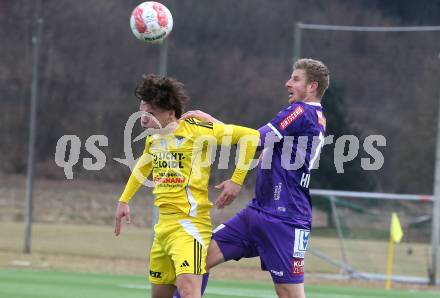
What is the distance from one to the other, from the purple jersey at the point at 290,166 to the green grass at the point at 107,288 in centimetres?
486

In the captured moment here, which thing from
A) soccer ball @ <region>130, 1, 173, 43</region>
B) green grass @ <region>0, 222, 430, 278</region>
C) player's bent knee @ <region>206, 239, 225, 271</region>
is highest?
soccer ball @ <region>130, 1, 173, 43</region>

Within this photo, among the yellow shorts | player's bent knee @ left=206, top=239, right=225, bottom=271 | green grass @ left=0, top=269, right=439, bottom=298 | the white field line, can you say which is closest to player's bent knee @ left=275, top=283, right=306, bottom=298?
player's bent knee @ left=206, top=239, right=225, bottom=271

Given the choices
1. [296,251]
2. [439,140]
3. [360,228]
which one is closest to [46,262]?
[360,228]

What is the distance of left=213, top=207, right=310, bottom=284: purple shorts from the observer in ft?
23.7

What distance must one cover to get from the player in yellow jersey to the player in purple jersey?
148mm

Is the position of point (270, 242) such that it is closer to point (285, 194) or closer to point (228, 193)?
point (285, 194)

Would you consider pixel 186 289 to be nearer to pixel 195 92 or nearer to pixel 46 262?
pixel 46 262

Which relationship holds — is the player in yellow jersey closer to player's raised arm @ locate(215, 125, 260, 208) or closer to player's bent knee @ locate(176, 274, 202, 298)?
player's raised arm @ locate(215, 125, 260, 208)

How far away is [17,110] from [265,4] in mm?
11157

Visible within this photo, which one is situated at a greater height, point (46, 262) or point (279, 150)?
point (279, 150)

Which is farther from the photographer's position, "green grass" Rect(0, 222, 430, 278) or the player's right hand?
"green grass" Rect(0, 222, 430, 278)

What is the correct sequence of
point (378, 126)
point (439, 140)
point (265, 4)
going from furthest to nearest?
point (265, 4) < point (378, 126) < point (439, 140)

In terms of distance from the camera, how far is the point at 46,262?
56.7ft

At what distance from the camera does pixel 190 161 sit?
7078mm
